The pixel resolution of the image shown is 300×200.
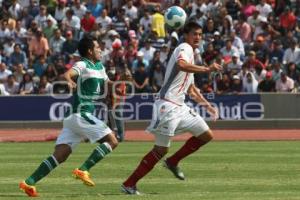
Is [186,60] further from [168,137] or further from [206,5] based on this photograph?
[206,5]

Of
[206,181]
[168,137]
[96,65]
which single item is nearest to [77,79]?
[96,65]

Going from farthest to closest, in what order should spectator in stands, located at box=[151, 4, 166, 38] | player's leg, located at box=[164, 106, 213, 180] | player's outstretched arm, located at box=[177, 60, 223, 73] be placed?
spectator in stands, located at box=[151, 4, 166, 38]
player's leg, located at box=[164, 106, 213, 180]
player's outstretched arm, located at box=[177, 60, 223, 73]

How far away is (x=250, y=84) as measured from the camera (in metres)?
30.2

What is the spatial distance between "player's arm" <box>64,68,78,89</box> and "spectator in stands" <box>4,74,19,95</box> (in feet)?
60.4

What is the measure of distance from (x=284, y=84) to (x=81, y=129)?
1755cm

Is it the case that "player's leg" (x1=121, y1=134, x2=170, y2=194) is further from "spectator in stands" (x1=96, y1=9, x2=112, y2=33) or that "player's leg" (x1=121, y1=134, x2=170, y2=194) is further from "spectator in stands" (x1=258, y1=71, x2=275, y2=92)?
"spectator in stands" (x1=96, y1=9, x2=112, y2=33)

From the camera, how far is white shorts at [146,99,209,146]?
1332cm

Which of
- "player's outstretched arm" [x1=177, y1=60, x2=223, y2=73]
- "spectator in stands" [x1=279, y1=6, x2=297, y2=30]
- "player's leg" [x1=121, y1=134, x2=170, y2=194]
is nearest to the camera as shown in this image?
"player's outstretched arm" [x1=177, y1=60, x2=223, y2=73]

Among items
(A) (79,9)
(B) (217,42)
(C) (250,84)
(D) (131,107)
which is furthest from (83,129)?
(A) (79,9)

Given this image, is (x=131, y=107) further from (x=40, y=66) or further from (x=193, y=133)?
(x=193, y=133)

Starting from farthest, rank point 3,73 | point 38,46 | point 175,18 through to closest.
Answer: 1. point 38,46
2. point 3,73
3. point 175,18

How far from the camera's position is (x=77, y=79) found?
13.3 m

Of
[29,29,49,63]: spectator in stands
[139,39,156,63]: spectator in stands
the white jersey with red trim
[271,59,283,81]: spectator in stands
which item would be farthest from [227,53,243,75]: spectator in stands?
the white jersey with red trim

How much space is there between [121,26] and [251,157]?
1483 cm
